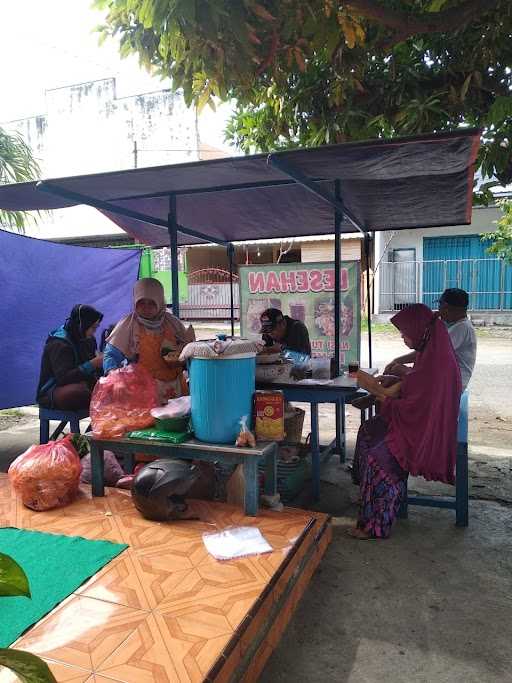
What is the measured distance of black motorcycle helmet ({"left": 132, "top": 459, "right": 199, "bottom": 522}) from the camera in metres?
2.86

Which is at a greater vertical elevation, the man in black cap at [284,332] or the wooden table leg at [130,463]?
the man in black cap at [284,332]

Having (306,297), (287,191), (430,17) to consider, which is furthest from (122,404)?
(306,297)

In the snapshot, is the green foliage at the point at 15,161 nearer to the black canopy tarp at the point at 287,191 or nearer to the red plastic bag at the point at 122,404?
the black canopy tarp at the point at 287,191

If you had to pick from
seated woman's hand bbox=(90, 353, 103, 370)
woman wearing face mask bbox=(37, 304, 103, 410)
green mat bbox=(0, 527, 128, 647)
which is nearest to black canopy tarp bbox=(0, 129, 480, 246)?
woman wearing face mask bbox=(37, 304, 103, 410)

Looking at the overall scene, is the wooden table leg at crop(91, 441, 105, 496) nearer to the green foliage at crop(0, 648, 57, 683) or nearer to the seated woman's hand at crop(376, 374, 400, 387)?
the seated woman's hand at crop(376, 374, 400, 387)

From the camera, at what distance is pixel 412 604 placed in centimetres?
256

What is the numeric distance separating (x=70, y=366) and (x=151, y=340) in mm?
1006

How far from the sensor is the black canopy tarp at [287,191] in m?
2.87

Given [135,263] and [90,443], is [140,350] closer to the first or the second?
[90,443]

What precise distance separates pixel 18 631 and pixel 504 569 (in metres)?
2.45

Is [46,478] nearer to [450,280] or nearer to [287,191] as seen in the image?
[287,191]

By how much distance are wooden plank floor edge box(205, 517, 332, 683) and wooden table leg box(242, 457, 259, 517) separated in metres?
0.33

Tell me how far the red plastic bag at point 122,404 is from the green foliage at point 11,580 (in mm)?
2486

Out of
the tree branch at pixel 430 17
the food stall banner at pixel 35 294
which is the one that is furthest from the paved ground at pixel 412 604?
the food stall banner at pixel 35 294
